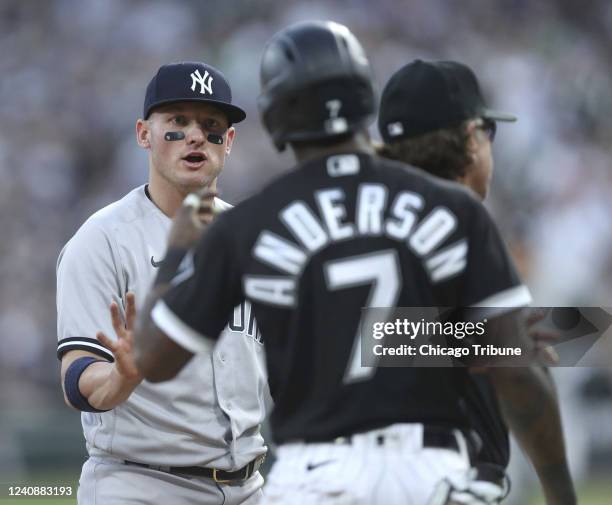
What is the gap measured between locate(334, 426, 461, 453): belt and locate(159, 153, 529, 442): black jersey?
2cm

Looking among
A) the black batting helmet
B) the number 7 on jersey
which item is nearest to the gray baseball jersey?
the black batting helmet

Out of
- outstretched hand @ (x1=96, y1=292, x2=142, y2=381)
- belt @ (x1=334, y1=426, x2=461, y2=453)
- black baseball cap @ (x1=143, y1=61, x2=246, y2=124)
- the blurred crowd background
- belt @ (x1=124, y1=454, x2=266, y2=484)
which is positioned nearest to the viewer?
belt @ (x1=334, y1=426, x2=461, y2=453)

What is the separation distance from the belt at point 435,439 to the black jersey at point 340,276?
21mm

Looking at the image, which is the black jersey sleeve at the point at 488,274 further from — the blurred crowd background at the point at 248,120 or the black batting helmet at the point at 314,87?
the blurred crowd background at the point at 248,120

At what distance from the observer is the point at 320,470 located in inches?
108

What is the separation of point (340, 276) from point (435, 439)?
48cm

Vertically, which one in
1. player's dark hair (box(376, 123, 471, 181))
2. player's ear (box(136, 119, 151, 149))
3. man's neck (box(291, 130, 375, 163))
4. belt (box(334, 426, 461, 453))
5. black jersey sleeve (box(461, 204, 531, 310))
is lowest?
belt (box(334, 426, 461, 453))

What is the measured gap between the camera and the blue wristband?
403 centimetres

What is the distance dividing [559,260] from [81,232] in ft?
23.9

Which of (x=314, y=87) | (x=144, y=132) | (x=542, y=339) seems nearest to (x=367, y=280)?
(x=314, y=87)

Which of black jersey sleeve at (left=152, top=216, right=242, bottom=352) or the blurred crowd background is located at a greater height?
the blurred crowd background

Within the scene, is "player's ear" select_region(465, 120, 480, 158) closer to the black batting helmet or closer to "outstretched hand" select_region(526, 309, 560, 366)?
"outstretched hand" select_region(526, 309, 560, 366)

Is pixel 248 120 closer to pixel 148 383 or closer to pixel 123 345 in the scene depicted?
pixel 148 383

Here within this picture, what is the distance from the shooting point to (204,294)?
2.87m
